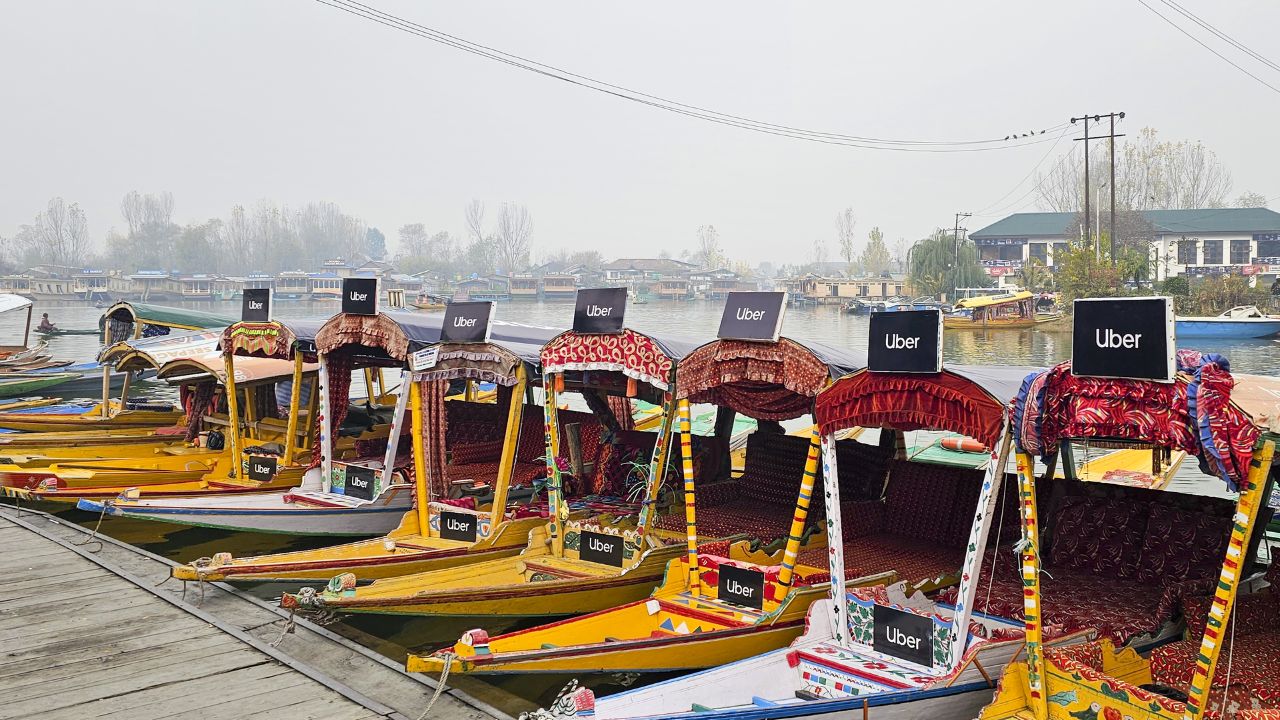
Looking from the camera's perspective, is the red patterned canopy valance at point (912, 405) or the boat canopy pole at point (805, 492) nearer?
the red patterned canopy valance at point (912, 405)

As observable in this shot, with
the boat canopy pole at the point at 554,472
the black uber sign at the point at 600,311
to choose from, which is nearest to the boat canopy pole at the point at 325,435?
the boat canopy pole at the point at 554,472

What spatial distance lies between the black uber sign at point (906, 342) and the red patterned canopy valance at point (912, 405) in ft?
0.28

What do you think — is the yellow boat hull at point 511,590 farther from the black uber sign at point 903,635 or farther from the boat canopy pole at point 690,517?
the black uber sign at point 903,635

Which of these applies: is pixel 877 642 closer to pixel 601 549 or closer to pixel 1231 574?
pixel 1231 574

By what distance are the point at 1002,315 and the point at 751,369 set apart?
56057 mm

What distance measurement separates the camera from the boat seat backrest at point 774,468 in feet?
37.6

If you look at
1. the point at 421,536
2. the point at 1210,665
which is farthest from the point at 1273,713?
the point at 421,536

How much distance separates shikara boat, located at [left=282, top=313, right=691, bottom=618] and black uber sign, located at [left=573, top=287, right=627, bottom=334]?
0.07m

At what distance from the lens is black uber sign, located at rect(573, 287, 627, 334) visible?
951cm

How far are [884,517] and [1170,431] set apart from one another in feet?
16.5

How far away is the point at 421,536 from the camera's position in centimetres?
1109

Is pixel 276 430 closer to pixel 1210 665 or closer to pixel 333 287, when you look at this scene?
pixel 1210 665

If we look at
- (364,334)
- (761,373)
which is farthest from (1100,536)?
(364,334)

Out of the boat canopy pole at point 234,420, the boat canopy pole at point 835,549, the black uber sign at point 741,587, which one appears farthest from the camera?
the boat canopy pole at point 234,420
